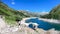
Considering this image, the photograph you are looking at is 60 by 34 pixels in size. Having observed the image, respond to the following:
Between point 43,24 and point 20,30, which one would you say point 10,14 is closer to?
point 20,30

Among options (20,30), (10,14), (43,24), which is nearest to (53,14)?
(43,24)

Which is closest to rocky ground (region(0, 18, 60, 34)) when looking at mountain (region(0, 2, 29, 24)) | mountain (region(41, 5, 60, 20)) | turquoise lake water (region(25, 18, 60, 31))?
turquoise lake water (region(25, 18, 60, 31))

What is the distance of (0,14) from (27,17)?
106 cm

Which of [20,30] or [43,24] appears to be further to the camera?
[20,30]

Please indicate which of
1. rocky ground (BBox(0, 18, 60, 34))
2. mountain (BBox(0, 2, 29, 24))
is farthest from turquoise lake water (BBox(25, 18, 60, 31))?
mountain (BBox(0, 2, 29, 24))

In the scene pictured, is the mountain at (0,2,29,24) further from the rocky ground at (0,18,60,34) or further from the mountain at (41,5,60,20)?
the mountain at (41,5,60,20)

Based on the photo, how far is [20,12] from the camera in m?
6.16

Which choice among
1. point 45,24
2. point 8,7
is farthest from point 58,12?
point 8,7

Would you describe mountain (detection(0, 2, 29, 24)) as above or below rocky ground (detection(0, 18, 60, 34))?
above

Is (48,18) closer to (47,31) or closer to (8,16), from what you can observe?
(47,31)

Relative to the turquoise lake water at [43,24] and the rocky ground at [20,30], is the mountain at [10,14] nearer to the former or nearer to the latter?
the rocky ground at [20,30]

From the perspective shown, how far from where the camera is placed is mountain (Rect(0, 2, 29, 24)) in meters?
6.23

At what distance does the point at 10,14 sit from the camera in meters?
6.43

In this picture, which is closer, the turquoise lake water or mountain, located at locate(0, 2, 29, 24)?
the turquoise lake water
